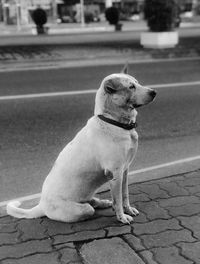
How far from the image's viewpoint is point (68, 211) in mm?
4156

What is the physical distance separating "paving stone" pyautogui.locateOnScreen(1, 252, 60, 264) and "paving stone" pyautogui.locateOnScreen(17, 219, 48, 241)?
1.06 ft

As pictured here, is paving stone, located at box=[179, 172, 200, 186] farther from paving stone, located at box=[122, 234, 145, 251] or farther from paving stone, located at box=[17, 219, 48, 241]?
paving stone, located at box=[17, 219, 48, 241]

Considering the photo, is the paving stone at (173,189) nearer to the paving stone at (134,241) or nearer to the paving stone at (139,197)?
the paving stone at (139,197)

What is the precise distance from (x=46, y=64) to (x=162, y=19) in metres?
5.56

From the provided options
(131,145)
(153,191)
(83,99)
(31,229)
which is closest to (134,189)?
(153,191)

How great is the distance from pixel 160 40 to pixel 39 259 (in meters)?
16.4

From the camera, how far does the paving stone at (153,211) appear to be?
429cm

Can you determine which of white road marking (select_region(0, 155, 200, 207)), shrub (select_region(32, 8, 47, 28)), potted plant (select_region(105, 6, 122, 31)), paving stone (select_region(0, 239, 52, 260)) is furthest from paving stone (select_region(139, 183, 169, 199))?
potted plant (select_region(105, 6, 122, 31))

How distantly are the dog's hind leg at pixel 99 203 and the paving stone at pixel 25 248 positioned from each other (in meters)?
0.68

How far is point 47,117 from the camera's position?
8.45 m

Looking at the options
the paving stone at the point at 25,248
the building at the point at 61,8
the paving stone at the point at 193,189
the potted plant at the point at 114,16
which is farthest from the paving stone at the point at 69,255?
the building at the point at 61,8

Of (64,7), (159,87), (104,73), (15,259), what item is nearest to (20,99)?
(159,87)

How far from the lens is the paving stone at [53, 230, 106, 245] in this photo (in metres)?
3.90

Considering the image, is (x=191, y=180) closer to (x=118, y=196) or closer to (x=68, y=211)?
(x=118, y=196)
